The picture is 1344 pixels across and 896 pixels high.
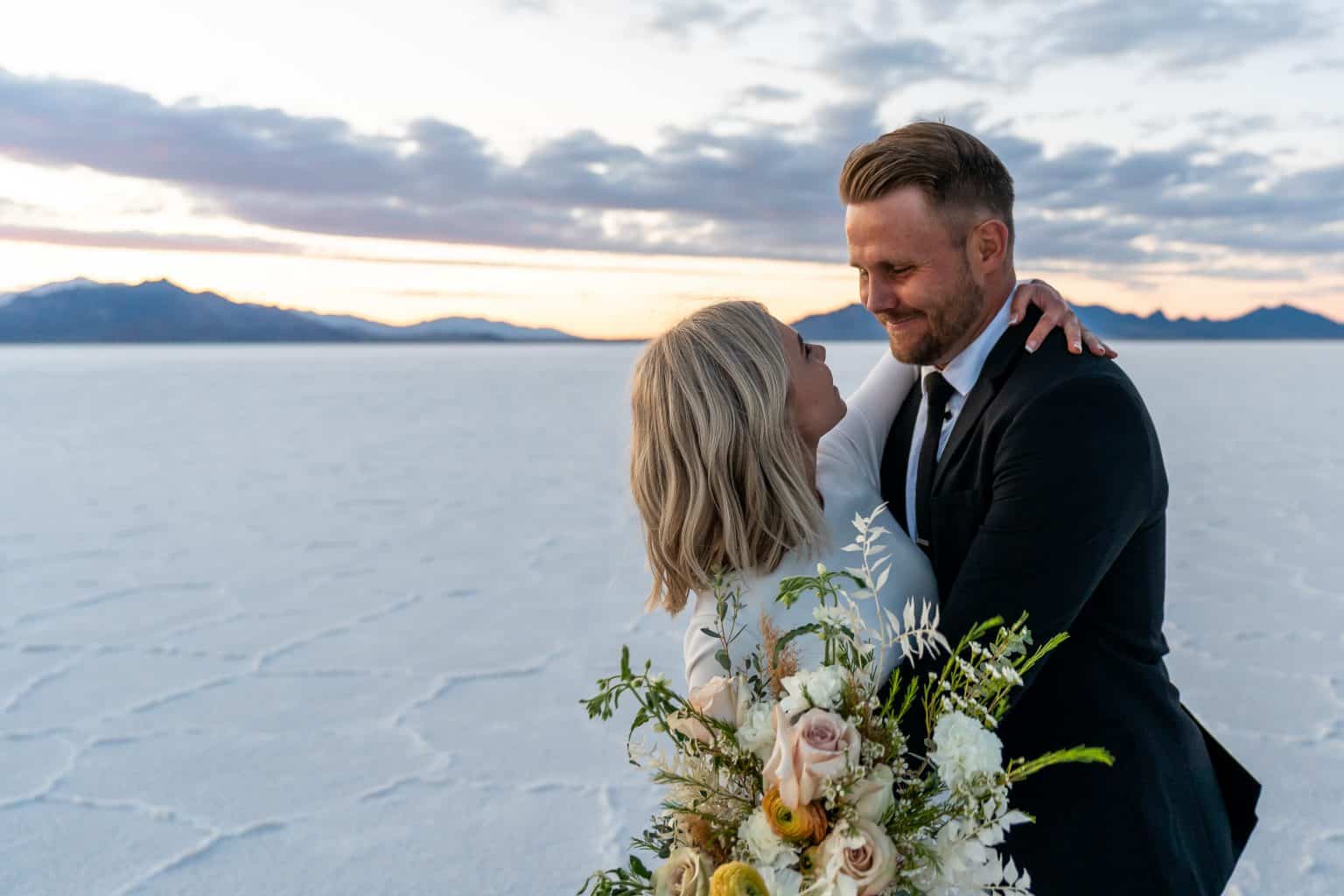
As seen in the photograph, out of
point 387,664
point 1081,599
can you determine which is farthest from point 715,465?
point 387,664

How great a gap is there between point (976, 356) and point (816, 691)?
839mm

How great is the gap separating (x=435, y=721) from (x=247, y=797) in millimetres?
729

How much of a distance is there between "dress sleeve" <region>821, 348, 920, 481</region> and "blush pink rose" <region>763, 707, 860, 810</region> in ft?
3.30

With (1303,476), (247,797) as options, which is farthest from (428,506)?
(1303,476)

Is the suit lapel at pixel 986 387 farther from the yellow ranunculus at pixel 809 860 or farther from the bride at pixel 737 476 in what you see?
the yellow ranunculus at pixel 809 860

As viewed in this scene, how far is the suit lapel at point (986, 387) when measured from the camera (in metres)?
1.62

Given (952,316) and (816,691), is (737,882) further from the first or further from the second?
(952,316)

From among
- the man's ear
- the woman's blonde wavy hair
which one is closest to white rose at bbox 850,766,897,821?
the woman's blonde wavy hair

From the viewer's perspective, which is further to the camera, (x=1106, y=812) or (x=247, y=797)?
(x=247, y=797)

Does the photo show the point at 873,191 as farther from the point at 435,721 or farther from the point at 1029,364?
the point at 435,721

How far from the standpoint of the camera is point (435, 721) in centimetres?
392

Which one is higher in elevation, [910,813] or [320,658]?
[910,813]

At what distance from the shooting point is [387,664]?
15.1 feet

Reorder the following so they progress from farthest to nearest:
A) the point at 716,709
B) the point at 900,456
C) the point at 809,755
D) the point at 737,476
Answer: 1. the point at 900,456
2. the point at 737,476
3. the point at 716,709
4. the point at 809,755
